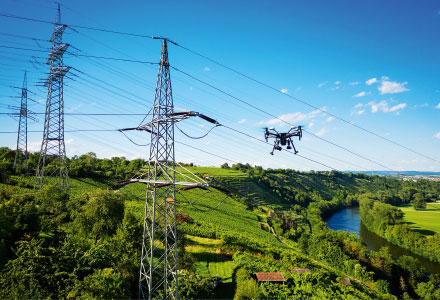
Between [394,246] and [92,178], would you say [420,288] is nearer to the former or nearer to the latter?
[394,246]

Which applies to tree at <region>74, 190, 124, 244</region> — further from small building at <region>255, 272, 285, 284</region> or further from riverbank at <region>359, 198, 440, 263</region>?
riverbank at <region>359, 198, 440, 263</region>

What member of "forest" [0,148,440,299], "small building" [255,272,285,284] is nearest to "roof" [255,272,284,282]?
"small building" [255,272,285,284]

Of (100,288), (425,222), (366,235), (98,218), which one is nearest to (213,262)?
(98,218)

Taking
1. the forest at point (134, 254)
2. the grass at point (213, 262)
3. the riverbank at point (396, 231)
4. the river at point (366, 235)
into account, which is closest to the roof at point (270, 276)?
the forest at point (134, 254)

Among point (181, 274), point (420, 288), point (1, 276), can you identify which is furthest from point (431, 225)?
point (1, 276)

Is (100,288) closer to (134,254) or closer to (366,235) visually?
(134,254)
